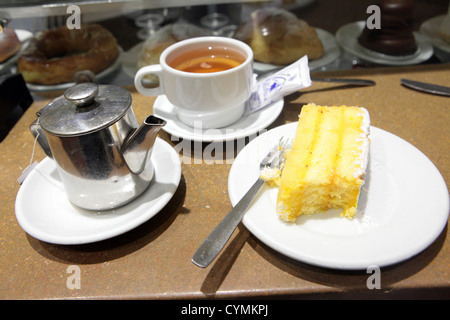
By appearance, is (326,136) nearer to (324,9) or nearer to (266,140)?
(266,140)

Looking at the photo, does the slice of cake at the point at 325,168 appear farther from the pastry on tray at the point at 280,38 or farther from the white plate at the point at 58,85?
the white plate at the point at 58,85

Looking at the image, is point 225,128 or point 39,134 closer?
point 39,134

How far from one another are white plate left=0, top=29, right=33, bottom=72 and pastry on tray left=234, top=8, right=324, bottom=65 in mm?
812

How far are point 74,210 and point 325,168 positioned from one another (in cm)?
51

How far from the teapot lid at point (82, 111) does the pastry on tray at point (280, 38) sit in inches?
31.1

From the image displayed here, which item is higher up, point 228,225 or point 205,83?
point 205,83

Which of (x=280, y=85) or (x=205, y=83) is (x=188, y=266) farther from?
(x=280, y=85)

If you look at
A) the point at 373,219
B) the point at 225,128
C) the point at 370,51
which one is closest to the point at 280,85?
the point at 225,128

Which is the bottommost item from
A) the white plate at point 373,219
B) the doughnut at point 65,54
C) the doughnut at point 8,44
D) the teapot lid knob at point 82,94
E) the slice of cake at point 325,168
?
the white plate at point 373,219

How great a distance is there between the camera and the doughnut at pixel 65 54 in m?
1.26

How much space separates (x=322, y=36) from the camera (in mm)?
1366

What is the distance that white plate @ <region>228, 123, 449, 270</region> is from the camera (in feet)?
1.82

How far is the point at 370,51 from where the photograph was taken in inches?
52.1

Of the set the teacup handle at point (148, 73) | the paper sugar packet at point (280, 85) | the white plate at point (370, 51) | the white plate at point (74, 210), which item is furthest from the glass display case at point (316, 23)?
the white plate at point (74, 210)
